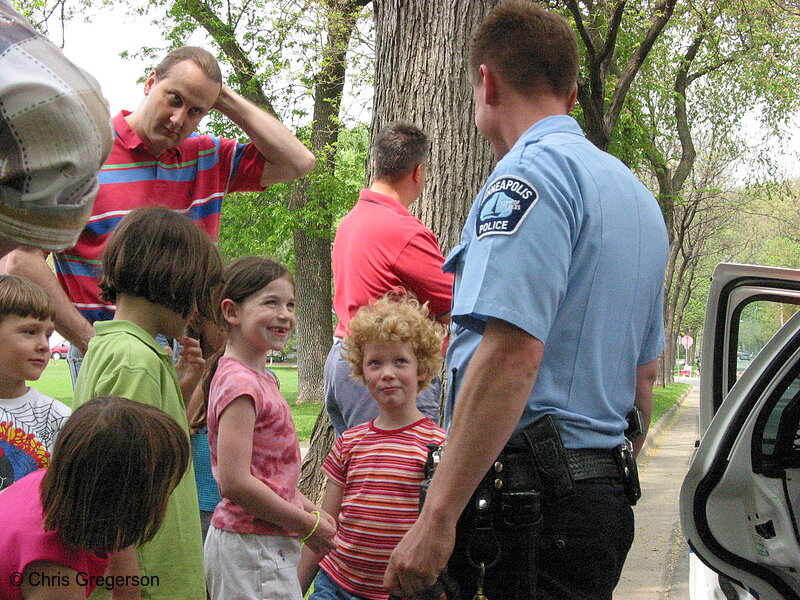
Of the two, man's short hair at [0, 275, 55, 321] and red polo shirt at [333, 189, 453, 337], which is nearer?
man's short hair at [0, 275, 55, 321]

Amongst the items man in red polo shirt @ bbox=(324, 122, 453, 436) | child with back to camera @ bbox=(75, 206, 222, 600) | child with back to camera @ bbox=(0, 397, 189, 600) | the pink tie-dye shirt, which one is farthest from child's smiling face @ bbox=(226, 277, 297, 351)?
child with back to camera @ bbox=(0, 397, 189, 600)

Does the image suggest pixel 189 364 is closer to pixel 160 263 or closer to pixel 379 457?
pixel 160 263

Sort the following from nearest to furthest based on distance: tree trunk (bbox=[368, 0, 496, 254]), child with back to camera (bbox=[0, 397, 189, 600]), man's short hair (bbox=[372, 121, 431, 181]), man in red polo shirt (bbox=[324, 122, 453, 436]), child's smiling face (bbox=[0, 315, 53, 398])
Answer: child with back to camera (bbox=[0, 397, 189, 600])
child's smiling face (bbox=[0, 315, 53, 398])
man in red polo shirt (bbox=[324, 122, 453, 436])
man's short hair (bbox=[372, 121, 431, 181])
tree trunk (bbox=[368, 0, 496, 254])

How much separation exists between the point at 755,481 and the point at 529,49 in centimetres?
205

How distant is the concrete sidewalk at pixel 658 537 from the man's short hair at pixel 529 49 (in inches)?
176

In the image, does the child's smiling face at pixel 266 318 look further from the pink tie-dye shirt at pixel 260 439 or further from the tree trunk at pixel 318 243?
the tree trunk at pixel 318 243

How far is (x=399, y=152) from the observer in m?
4.34

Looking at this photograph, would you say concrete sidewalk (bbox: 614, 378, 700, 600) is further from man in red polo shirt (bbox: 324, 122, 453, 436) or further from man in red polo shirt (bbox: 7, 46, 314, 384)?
man in red polo shirt (bbox: 7, 46, 314, 384)

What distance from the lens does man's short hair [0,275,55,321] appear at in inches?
129

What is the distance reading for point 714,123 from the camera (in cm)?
2644

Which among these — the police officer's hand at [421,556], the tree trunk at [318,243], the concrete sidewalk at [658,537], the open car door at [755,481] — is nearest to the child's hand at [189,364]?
the police officer's hand at [421,556]

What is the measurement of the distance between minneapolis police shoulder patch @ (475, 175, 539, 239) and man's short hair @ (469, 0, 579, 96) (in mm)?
383

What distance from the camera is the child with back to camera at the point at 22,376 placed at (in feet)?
10.7

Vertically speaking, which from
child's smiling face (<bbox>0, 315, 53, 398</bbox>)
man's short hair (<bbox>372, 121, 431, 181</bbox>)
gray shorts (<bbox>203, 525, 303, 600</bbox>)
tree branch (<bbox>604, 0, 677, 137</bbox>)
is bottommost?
gray shorts (<bbox>203, 525, 303, 600</bbox>)
